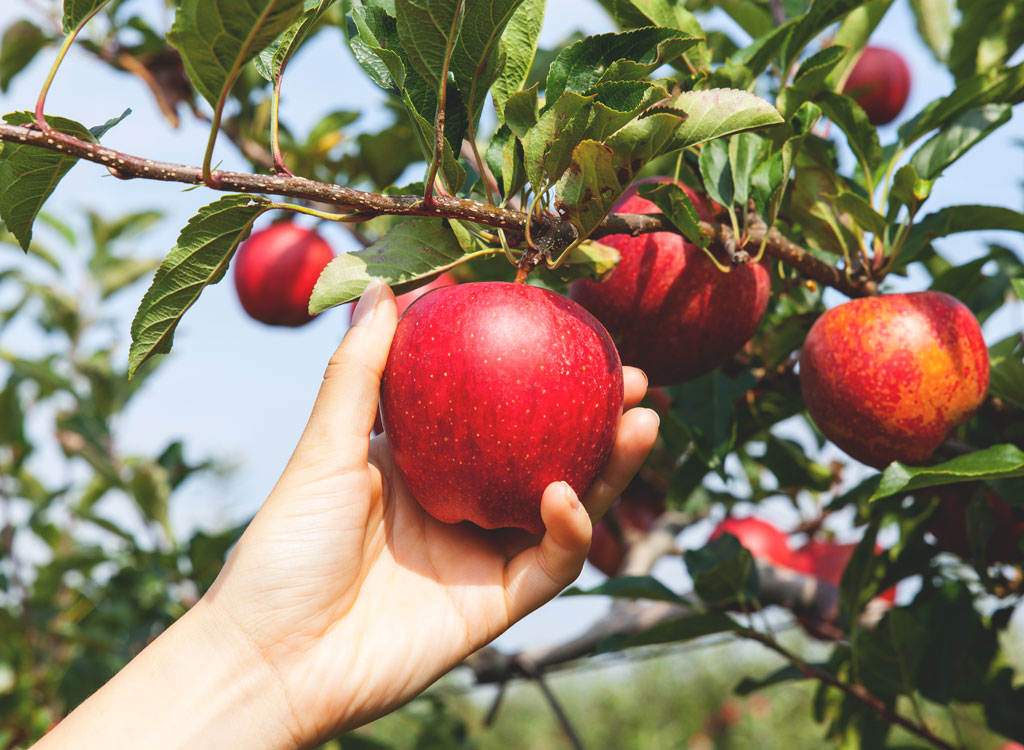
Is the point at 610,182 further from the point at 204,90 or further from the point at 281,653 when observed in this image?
the point at 281,653

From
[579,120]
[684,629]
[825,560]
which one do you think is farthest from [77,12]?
[825,560]

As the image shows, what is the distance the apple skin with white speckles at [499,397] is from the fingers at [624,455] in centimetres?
9

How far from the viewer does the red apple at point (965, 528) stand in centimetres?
143

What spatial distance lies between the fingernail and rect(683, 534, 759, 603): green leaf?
860 millimetres

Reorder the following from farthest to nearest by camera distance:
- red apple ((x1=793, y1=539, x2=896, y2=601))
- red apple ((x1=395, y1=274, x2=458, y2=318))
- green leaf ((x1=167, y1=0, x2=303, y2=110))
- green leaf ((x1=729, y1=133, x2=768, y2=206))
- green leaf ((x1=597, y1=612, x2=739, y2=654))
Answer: red apple ((x1=793, y1=539, x2=896, y2=601)), red apple ((x1=395, y1=274, x2=458, y2=318)), green leaf ((x1=597, y1=612, x2=739, y2=654)), green leaf ((x1=729, y1=133, x2=768, y2=206)), green leaf ((x1=167, y1=0, x2=303, y2=110))

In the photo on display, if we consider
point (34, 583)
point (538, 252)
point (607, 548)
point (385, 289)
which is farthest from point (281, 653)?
point (34, 583)

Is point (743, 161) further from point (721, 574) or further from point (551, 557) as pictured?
point (721, 574)

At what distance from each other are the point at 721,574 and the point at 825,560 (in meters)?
0.86

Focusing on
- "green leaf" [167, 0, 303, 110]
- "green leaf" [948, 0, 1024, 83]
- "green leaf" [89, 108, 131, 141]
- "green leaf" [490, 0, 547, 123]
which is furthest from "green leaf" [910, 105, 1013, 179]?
"green leaf" [89, 108, 131, 141]

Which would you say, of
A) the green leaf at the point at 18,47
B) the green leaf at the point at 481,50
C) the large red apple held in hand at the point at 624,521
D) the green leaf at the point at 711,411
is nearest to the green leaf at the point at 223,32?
the green leaf at the point at 481,50

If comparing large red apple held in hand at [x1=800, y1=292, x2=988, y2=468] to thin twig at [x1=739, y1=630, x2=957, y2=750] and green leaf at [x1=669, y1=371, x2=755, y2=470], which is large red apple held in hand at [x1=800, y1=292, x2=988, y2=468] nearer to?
green leaf at [x1=669, y1=371, x2=755, y2=470]

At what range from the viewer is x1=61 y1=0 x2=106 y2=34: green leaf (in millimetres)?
814

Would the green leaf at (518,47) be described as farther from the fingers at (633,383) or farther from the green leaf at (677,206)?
the fingers at (633,383)

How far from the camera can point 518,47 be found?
3.21ft
